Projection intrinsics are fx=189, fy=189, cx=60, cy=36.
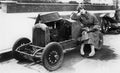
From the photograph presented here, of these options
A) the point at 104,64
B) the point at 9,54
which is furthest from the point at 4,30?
the point at 104,64

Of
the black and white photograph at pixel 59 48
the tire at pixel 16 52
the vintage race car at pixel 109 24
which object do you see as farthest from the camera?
the vintage race car at pixel 109 24

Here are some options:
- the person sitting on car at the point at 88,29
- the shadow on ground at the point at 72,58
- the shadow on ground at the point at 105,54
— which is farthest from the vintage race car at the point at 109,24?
the person sitting on car at the point at 88,29

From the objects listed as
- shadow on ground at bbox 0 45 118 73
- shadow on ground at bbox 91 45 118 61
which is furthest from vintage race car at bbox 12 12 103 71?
shadow on ground at bbox 91 45 118 61

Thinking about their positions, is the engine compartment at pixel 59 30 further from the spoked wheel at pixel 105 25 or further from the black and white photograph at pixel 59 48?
the spoked wheel at pixel 105 25

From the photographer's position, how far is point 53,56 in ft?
15.9

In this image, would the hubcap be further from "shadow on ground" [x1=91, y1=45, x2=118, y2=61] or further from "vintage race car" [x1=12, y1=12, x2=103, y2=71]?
"shadow on ground" [x1=91, y1=45, x2=118, y2=61]

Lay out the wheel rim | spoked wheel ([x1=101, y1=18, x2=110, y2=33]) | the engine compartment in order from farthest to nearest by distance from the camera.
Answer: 1. spoked wheel ([x1=101, y1=18, x2=110, y2=33])
2. the engine compartment
3. the wheel rim

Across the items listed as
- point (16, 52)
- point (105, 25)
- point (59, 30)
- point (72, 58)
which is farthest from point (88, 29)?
point (105, 25)

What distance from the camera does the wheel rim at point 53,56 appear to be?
474 centimetres

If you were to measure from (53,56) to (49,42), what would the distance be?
63cm

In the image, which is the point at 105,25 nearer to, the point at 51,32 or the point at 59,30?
the point at 59,30

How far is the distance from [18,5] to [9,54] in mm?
8508

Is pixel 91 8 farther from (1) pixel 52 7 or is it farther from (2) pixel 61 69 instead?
(2) pixel 61 69

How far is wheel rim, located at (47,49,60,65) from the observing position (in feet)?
15.6
